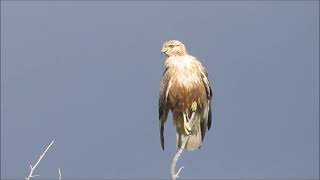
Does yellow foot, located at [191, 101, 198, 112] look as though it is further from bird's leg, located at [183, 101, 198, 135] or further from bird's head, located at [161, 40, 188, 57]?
bird's head, located at [161, 40, 188, 57]

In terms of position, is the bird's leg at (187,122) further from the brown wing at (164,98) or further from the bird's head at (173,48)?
the bird's head at (173,48)

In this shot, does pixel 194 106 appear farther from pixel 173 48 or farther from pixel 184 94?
pixel 173 48

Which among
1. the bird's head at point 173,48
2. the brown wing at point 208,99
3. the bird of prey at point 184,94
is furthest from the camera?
the brown wing at point 208,99

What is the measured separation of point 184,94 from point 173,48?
709 mm

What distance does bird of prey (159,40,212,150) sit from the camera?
31.1 feet

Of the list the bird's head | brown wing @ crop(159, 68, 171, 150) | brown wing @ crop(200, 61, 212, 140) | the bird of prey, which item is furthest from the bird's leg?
the bird's head

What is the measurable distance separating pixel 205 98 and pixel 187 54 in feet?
2.37

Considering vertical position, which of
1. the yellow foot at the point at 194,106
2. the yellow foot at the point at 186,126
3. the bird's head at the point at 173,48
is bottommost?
the yellow foot at the point at 186,126

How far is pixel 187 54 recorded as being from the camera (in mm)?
9578

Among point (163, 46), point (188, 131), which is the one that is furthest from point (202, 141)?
point (163, 46)

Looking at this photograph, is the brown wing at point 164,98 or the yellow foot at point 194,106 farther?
the brown wing at point 164,98

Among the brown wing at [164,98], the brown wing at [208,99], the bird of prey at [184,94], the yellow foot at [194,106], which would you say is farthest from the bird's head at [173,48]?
the yellow foot at [194,106]

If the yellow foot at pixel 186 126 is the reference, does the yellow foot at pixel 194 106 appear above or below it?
above

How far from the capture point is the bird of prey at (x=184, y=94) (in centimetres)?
948
